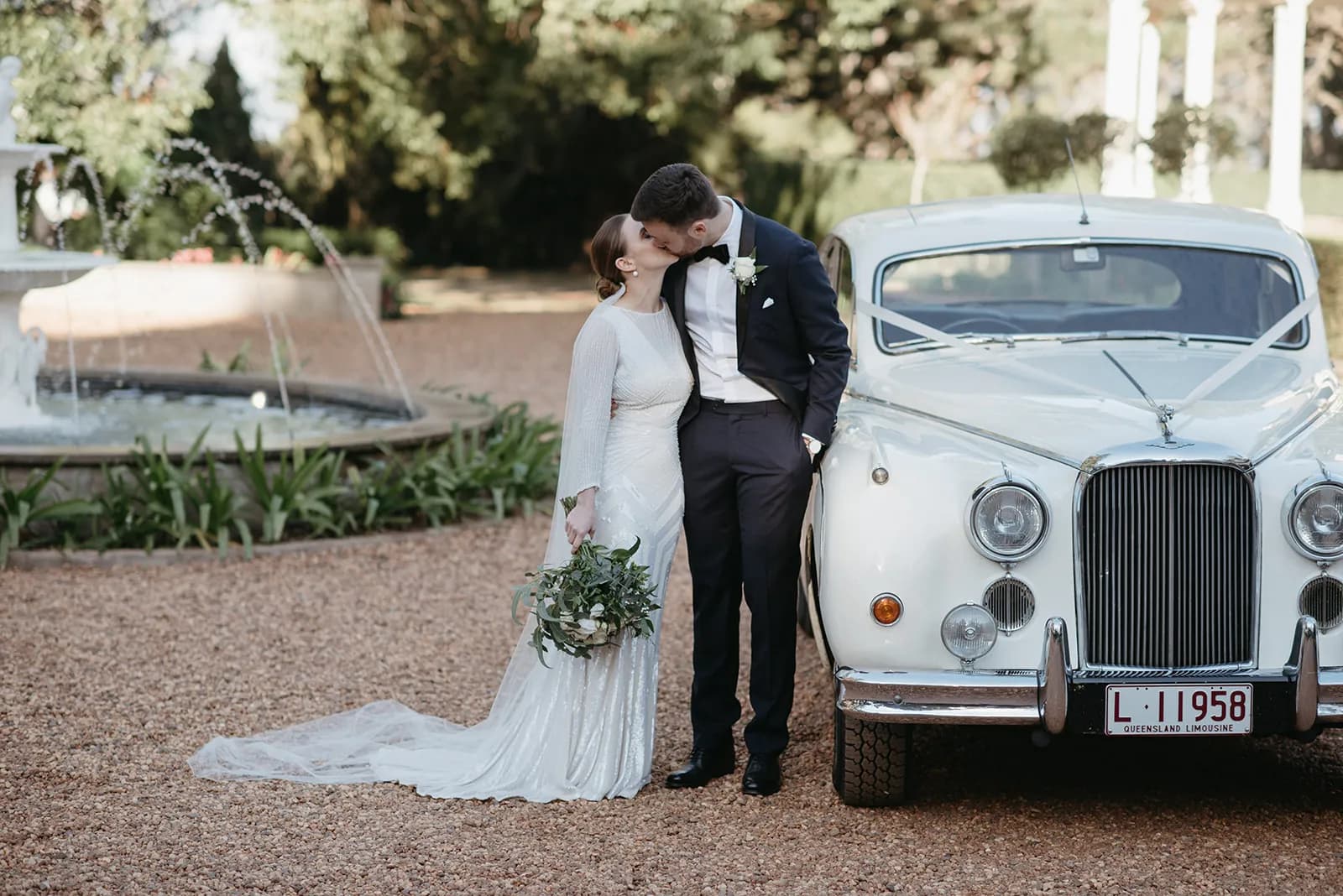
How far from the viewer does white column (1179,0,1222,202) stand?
17.3m

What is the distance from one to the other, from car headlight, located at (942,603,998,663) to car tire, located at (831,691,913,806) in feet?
1.24

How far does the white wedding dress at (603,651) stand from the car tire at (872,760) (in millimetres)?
612

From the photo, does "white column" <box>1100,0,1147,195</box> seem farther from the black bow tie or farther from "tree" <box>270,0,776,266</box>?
the black bow tie

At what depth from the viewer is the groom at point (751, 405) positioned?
4.22 metres

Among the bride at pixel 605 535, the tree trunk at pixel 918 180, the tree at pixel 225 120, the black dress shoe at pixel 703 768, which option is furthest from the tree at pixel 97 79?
the black dress shoe at pixel 703 768

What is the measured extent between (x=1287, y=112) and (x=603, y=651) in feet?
51.0

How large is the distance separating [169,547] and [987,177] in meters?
20.7

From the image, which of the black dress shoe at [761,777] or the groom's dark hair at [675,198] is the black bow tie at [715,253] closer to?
the groom's dark hair at [675,198]

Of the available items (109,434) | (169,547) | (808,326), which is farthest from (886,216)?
(109,434)

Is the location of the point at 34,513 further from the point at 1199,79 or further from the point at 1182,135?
the point at 1199,79

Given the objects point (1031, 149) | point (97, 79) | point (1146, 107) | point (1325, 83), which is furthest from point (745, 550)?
point (1325, 83)

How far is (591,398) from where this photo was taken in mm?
4324

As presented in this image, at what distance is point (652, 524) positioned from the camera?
4449 mm

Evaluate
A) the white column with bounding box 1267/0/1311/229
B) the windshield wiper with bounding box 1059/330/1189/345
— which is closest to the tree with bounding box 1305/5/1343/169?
the white column with bounding box 1267/0/1311/229
